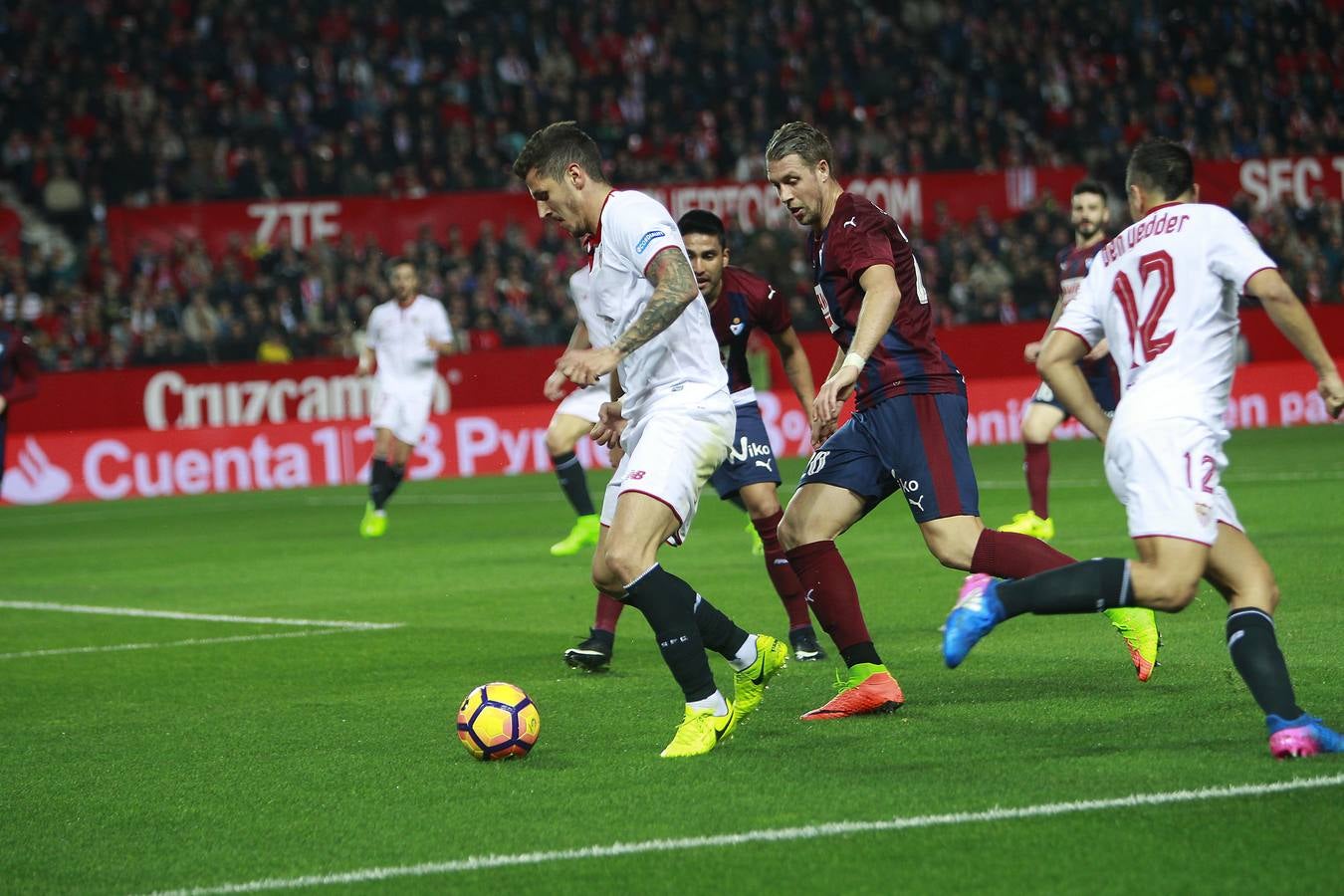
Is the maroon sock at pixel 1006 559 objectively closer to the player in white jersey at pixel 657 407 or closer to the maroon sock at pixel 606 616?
the player in white jersey at pixel 657 407

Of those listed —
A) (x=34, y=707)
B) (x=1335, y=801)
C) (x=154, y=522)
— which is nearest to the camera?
(x=1335, y=801)

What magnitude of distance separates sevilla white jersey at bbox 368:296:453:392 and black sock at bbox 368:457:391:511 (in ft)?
4.29

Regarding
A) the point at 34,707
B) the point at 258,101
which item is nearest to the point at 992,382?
the point at 258,101

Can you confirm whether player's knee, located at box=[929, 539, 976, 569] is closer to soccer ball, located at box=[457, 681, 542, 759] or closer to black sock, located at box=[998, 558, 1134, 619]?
black sock, located at box=[998, 558, 1134, 619]

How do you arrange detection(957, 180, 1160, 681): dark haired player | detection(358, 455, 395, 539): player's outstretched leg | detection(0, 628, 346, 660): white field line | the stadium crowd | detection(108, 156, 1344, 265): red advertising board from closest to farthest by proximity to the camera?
detection(0, 628, 346, 660): white field line, detection(957, 180, 1160, 681): dark haired player, detection(358, 455, 395, 539): player's outstretched leg, the stadium crowd, detection(108, 156, 1344, 265): red advertising board

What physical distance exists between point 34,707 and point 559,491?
490 inches

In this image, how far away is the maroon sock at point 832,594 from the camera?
7.29m

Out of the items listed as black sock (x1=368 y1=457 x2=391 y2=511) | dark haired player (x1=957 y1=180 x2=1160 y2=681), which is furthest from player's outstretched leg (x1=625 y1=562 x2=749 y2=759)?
black sock (x1=368 y1=457 x2=391 y2=511)

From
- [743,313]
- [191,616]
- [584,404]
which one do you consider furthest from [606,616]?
[584,404]

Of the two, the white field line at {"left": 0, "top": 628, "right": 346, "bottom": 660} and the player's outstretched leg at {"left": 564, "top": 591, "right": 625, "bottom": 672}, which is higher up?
the player's outstretched leg at {"left": 564, "top": 591, "right": 625, "bottom": 672}

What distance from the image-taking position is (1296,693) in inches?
276

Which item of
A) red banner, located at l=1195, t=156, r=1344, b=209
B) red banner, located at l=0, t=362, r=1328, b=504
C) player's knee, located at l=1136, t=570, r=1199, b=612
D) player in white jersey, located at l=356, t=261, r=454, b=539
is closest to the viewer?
player's knee, located at l=1136, t=570, r=1199, b=612

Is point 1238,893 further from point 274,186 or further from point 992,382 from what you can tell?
point 274,186

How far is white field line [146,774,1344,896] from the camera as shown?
16.3 ft
